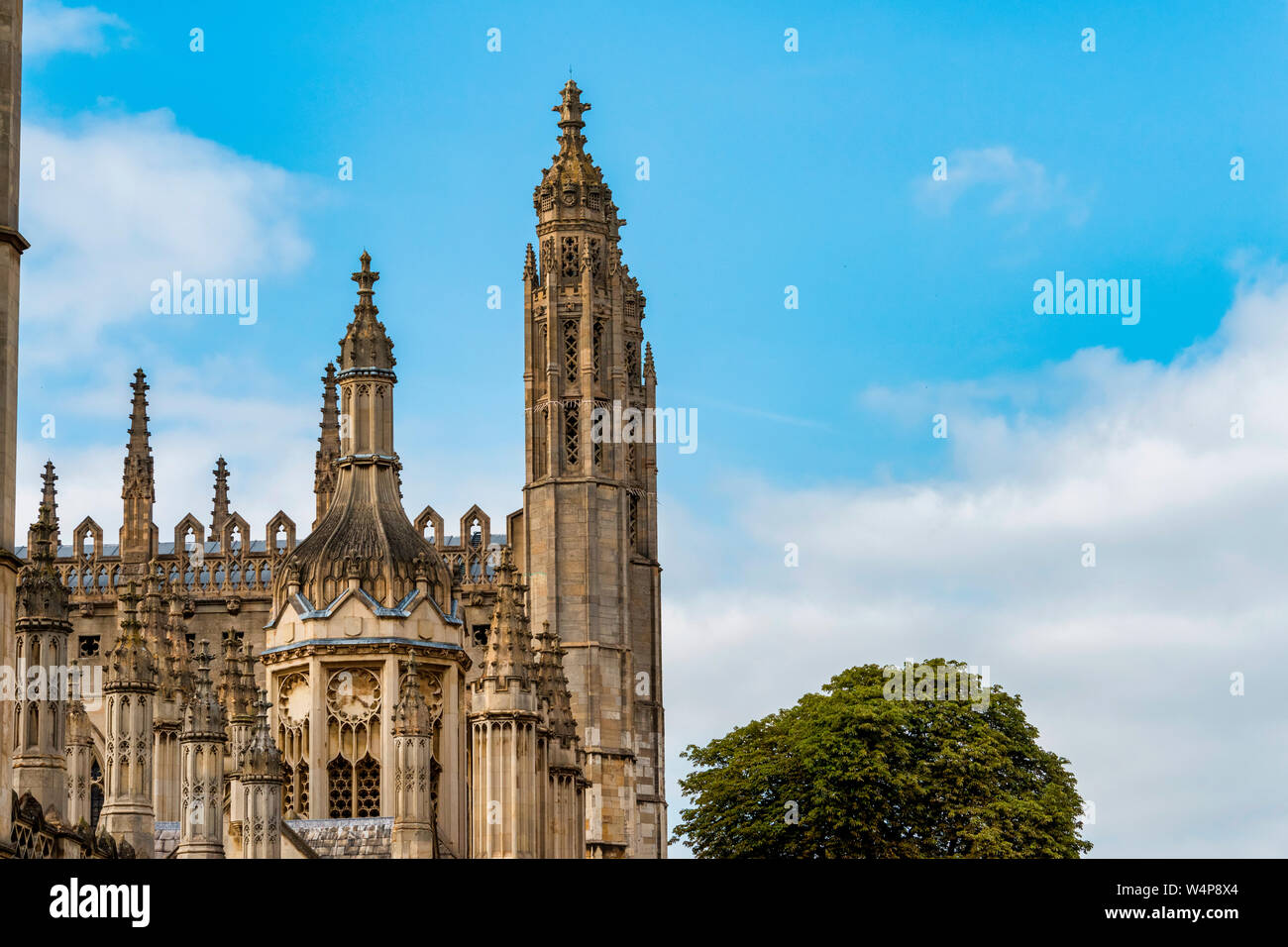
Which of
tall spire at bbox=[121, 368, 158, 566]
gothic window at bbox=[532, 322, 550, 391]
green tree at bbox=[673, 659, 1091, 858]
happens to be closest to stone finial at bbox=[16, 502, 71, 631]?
green tree at bbox=[673, 659, 1091, 858]

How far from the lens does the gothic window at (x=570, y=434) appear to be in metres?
74.1

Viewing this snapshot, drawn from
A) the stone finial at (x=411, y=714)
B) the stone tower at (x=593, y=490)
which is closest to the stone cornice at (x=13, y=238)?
the stone finial at (x=411, y=714)

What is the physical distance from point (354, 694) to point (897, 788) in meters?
21.2

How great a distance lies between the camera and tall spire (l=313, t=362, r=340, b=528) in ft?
243

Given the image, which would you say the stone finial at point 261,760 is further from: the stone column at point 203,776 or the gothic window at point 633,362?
the gothic window at point 633,362

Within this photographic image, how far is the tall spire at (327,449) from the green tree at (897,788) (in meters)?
13.0

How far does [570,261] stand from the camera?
75.6 meters

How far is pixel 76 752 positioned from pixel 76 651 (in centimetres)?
3439

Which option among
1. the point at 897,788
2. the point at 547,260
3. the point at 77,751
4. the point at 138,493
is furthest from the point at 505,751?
the point at 138,493

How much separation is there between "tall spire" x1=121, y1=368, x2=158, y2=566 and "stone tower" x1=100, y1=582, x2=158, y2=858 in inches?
1915

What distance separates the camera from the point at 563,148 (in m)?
76.8

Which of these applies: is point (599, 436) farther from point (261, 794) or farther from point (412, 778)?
point (261, 794)

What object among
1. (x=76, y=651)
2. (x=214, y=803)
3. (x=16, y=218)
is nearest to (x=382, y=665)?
(x=214, y=803)

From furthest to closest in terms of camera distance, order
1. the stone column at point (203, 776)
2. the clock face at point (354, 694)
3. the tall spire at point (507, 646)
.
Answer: the clock face at point (354, 694), the tall spire at point (507, 646), the stone column at point (203, 776)
